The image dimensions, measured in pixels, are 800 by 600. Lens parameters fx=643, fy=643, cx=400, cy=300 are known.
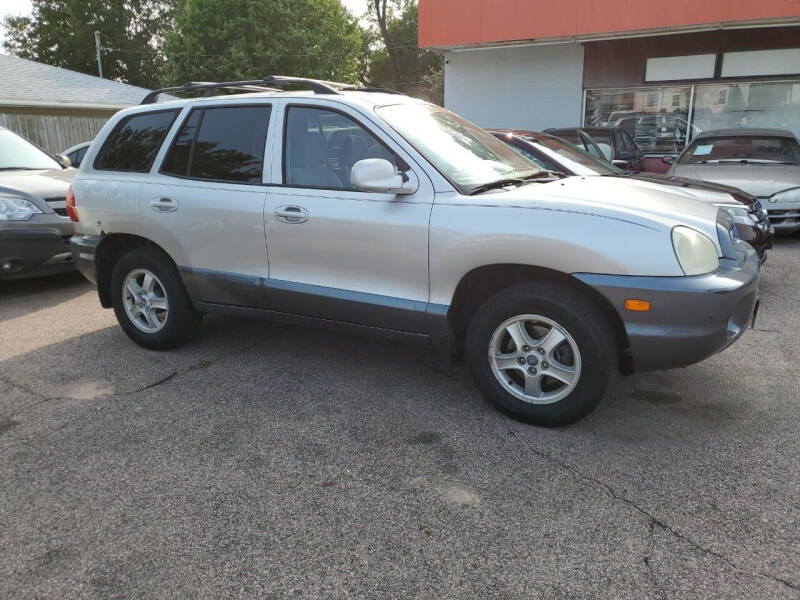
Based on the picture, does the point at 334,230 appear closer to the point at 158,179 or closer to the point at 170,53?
the point at 158,179

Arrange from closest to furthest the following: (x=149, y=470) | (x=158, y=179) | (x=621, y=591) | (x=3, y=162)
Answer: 1. (x=621, y=591)
2. (x=149, y=470)
3. (x=158, y=179)
4. (x=3, y=162)

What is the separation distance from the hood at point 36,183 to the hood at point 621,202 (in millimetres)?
→ 5398

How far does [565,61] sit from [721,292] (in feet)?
44.8

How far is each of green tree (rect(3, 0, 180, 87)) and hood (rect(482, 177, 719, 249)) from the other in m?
51.9

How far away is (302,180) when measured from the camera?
4.02 meters

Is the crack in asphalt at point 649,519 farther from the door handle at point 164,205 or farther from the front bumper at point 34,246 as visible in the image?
the front bumper at point 34,246

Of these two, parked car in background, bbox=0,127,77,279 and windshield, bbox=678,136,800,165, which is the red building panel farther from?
parked car in background, bbox=0,127,77,279

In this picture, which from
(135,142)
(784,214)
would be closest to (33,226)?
(135,142)

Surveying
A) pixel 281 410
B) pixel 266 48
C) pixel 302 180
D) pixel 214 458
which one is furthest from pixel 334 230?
pixel 266 48

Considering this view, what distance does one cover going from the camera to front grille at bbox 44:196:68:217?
268 inches

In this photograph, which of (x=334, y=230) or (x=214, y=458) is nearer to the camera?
(x=214, y=458)

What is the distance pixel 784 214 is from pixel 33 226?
28.8 ft

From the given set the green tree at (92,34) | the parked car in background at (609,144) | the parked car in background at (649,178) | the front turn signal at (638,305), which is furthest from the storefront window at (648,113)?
the green tree at (92,34)

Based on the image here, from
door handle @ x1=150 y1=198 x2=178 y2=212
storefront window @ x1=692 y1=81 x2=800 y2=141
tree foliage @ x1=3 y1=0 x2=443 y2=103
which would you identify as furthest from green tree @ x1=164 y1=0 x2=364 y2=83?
door handle @ x1=150 y1=198 x2=178 y2=212
